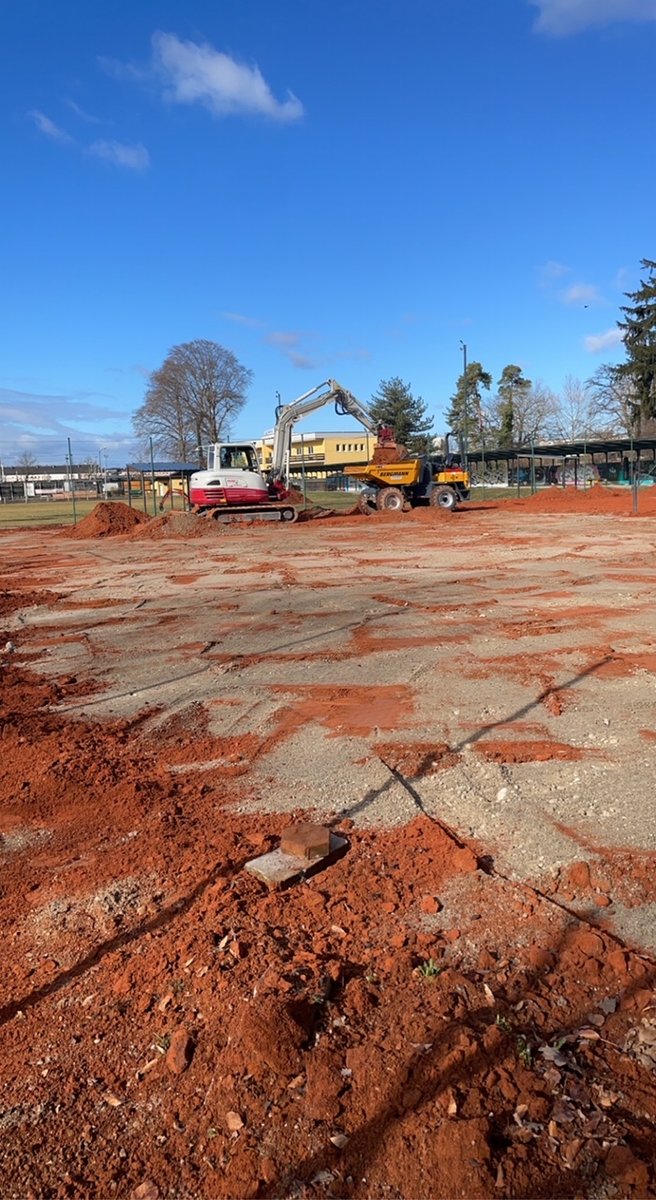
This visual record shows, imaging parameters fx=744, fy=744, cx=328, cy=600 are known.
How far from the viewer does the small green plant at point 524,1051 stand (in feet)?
8.44

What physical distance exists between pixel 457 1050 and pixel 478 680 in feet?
15.9

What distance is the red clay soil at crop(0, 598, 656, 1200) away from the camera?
2250 millimetres

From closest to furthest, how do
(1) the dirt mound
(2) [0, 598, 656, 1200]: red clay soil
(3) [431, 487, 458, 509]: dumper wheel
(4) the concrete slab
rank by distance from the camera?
(2) [0, 598, 656, 1200]: red clay soil < (4) the concrete slab < (1) the dirt mound < (3) [431, 487, 458, 509]: dumper wheel

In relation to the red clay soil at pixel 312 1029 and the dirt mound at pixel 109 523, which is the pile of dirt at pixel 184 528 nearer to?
the dirt mound at pixel 109 523

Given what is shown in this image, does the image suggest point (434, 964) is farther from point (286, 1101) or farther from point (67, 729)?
point (67, 729)

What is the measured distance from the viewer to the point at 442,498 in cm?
3064

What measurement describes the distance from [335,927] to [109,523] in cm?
2700

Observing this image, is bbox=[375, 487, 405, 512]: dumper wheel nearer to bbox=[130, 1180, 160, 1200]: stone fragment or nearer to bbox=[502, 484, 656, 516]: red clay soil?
bbox=[502, 484, 656, 516]: red clay soil

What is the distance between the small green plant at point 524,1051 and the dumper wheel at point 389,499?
91.5ft

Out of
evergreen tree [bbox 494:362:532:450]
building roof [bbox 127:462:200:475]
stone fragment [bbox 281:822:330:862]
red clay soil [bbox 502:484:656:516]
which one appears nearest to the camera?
stone fragment [bbox 281:822:330:862]

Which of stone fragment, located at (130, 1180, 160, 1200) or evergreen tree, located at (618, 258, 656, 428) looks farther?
evergreen tree, located at (618, 258, 656, 428)

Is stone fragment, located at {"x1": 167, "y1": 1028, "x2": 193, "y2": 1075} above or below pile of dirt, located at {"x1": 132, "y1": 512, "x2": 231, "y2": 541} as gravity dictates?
below

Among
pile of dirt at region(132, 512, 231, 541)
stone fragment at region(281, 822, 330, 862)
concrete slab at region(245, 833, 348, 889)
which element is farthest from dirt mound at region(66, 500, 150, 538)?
concrete slab at region(245, 833, 348, 889)

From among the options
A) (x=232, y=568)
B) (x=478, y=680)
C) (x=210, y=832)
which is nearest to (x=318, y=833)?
(x=210, y=832)
